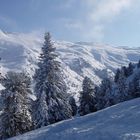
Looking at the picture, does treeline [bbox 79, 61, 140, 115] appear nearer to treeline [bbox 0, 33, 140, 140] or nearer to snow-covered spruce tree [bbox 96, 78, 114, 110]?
snow-covered spruce tree [bbox 96, 78, 114, 110]

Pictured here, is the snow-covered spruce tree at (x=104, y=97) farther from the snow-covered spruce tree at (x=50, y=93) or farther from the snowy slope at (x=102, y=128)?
the snowy slope at (x=102, y=128)

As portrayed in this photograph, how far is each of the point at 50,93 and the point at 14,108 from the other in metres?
4.46

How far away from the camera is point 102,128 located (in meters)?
19.5

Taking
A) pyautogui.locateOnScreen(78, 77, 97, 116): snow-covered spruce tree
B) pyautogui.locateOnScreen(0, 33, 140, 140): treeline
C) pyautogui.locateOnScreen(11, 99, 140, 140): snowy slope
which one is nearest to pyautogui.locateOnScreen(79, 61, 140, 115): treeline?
pyautogui.locateOnScreen(78, 77, 97, 116): snow-covered spruce tree

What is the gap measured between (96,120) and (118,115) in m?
1.55

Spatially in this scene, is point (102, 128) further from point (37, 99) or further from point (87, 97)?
point (87, 97)

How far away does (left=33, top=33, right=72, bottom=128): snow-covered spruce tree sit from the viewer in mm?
37709

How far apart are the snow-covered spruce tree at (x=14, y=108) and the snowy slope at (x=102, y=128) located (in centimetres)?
1413

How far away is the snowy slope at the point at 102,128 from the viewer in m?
17.8

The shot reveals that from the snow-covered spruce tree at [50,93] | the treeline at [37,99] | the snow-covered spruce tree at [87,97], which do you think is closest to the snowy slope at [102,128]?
the snow-covered spruce tree at [50,93]

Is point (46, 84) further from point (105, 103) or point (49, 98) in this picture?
point (105, 103)

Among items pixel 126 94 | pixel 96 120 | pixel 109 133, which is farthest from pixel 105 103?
pixel 109 133

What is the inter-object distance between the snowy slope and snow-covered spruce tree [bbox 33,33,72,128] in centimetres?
1397

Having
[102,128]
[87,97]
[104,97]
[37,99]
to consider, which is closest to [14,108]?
[37,99]
